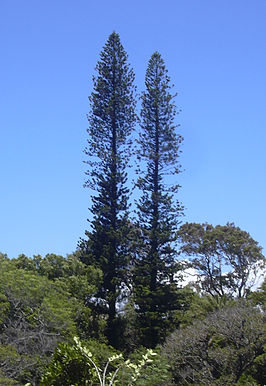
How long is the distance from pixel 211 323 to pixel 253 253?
14.2 metres

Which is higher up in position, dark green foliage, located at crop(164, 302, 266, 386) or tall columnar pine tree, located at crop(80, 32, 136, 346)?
tall columnar pine tree, located at crop(80, 32, 136, 346)

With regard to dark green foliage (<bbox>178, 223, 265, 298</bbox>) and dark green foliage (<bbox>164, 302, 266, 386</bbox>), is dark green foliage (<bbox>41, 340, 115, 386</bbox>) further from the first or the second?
dark green foliage (<bbox>178, 223, 265, 298</bbox>)

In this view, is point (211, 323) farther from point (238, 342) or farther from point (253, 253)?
point (253, 253)

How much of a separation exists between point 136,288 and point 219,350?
8.71 meters

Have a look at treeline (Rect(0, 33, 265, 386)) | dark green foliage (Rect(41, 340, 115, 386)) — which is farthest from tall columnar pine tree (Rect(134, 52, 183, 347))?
dark green foliage (Rect(41, 340, 115, 386))

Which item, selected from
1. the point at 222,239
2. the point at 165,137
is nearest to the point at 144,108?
the point at 165,137

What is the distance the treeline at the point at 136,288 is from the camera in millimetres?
12133

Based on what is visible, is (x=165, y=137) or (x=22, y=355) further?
(x=165, y=137)

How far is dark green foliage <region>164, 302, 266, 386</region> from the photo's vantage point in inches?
459

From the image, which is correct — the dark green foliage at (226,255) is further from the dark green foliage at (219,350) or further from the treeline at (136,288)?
the dark green foliage at (219,350)

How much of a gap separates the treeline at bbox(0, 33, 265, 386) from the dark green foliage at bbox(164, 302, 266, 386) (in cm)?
3

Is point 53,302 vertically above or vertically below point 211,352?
above

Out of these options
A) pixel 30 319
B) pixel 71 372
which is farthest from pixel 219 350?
pixel 71 372

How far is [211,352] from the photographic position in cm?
1198
